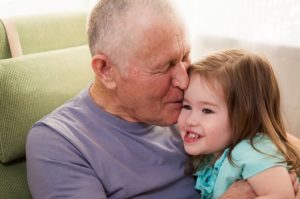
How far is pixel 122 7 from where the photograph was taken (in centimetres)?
108

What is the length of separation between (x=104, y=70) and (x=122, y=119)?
0.54 feet

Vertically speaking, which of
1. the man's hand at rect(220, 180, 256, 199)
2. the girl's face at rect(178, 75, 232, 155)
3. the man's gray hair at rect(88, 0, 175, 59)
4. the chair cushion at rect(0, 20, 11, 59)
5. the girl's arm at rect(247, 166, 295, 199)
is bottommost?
the man's hand at rect(220, 180, 256, 199)

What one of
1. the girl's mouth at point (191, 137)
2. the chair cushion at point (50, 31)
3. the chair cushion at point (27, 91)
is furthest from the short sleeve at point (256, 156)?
the chair cushion at point (50, 31)

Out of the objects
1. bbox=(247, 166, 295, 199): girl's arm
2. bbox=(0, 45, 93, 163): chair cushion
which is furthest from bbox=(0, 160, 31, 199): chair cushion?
bbox=(247, 166, 295, 199): girl's arm

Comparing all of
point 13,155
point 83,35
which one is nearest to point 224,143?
point 13,155

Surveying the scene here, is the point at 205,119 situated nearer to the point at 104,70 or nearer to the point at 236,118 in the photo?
the point at 236,118

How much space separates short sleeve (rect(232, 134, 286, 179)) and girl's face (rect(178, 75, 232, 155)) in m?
0.06

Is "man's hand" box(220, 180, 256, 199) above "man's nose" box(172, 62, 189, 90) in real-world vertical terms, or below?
below

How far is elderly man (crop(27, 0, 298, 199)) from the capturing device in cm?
106

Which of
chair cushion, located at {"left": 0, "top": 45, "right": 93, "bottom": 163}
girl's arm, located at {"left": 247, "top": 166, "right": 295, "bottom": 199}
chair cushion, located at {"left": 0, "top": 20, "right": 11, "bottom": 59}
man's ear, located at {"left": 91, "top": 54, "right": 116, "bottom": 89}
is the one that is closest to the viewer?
girl's arm, located at {"left": 247, "top": 166, "right": 295, "bottom": 199}

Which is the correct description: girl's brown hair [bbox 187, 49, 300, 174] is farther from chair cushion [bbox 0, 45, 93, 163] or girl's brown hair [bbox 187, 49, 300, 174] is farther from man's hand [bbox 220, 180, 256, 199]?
chair cushion [bbox 0, 45, 93, 163]

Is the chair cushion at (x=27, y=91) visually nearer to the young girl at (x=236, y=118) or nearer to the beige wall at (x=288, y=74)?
the young girl at (x=236, y=118)

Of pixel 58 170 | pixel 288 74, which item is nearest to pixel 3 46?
pixel 58 170

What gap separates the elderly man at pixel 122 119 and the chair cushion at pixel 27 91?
135 millimetres
